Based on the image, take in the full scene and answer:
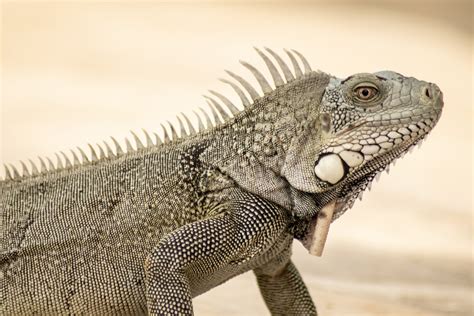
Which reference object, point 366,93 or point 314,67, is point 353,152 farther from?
point 314,67

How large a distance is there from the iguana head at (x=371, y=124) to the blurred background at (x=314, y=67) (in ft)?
9.35

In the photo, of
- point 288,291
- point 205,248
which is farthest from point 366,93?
point 288,291

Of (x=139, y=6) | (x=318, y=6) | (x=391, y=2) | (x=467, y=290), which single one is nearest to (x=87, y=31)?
(x=139, y=6)

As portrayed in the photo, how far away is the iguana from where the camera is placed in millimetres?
6238

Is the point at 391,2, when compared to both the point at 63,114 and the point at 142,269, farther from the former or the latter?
the point at 142,269

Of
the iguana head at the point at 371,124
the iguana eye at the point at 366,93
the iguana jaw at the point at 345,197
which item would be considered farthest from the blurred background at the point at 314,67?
the iguana eye at the point at 366,93

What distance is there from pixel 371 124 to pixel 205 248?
1352 millimetres

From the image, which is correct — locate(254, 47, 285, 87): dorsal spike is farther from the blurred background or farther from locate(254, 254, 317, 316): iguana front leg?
the blurred background

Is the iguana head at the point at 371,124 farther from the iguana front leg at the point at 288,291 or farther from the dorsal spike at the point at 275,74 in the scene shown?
the iguana front leg at the point at 288,291

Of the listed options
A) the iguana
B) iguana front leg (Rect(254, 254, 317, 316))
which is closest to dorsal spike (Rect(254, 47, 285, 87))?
the iguana

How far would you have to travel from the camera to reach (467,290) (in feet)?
37.2

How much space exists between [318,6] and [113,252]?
20622mm

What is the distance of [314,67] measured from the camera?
20.1 m

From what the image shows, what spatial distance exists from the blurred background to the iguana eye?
10.2 ft
